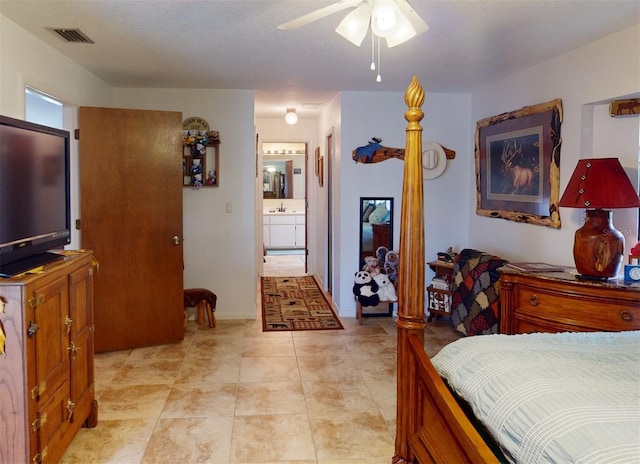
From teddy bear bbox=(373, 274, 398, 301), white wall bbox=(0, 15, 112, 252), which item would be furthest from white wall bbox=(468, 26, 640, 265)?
white wall bbox=(0, 15, 112, 252)

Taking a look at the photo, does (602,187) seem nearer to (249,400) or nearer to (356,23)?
(356,23)

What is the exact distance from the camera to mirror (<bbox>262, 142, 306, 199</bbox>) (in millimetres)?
9773

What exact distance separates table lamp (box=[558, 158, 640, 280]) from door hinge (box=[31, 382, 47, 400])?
2737 mm

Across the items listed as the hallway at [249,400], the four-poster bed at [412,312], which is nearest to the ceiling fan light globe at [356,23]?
the four-poster bed at [412,312]

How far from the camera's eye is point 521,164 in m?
3.83

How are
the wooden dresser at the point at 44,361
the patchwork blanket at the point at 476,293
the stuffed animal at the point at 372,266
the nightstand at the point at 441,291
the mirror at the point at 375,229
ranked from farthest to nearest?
the mirror at the point at 375,229 < the stuffed animal at the point at 372,266 < the nightstand at the point at 441,291 < the patchwork blanket at the point at 476,293 < the wooden dresser at the point at 44,361

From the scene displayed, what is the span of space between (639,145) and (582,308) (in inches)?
42.8

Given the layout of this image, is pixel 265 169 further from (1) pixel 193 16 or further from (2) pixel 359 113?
(1) pixel 193 16

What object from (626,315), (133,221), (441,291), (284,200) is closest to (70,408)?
(133,221)

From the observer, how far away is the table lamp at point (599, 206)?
8.51 feet

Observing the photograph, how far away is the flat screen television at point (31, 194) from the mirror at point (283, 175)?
7.28 m

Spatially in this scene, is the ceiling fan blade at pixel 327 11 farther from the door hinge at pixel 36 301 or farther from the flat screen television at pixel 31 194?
the door hinge at pixel 36 301

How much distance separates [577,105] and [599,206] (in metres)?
0.93

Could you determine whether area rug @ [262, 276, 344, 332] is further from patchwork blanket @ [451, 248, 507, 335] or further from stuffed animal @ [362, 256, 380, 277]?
patchwork blanket @ [451, 248, 507, 335]
